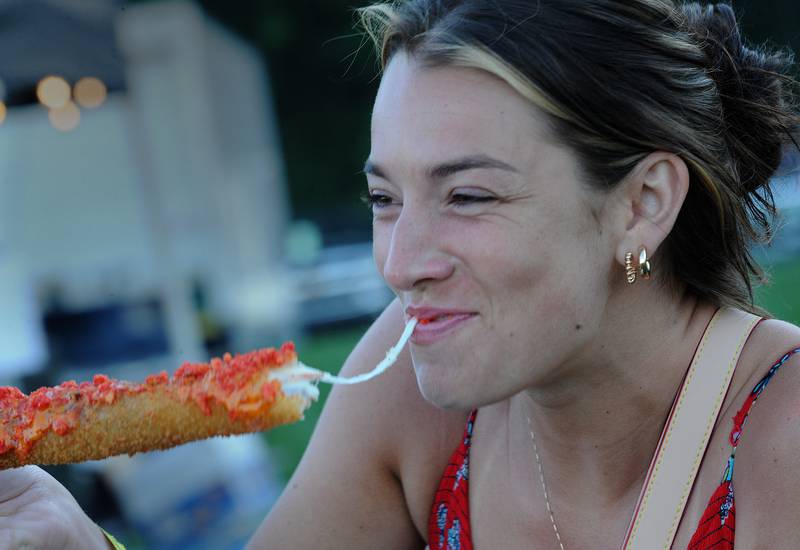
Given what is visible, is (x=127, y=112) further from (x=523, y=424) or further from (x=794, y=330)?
(x=794, y=330)

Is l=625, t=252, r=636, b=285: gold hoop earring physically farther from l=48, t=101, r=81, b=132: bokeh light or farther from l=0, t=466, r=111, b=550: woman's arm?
l=48, t=101, r=81, b=132: bokeh light

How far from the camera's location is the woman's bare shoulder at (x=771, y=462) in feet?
6.18

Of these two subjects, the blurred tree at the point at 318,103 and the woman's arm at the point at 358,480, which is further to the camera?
the blurred tree at the point at 318,103

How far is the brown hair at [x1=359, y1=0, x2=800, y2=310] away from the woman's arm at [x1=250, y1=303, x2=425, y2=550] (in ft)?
2.55

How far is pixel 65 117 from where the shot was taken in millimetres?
6906

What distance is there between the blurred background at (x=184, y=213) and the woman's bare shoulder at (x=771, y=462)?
2.65 metres

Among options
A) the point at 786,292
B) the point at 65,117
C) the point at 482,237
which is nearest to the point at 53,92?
the point at 65,117

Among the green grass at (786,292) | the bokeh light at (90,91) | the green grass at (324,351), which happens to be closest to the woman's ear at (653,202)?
the green grass at (324,351)

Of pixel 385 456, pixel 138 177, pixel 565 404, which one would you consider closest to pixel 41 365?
pixel 138 177

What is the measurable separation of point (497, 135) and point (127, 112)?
5.34 meters

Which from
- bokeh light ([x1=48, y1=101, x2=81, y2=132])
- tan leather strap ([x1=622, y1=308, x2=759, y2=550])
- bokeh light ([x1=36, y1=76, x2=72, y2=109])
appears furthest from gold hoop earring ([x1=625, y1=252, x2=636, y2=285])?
bokeh light ([x1=48, y1=101, x2=81, y2=132])

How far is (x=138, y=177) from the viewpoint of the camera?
7312mm

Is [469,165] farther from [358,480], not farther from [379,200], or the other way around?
[358,480]

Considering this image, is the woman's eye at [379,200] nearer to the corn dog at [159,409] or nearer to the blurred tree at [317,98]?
the corn dog at [159,409]
